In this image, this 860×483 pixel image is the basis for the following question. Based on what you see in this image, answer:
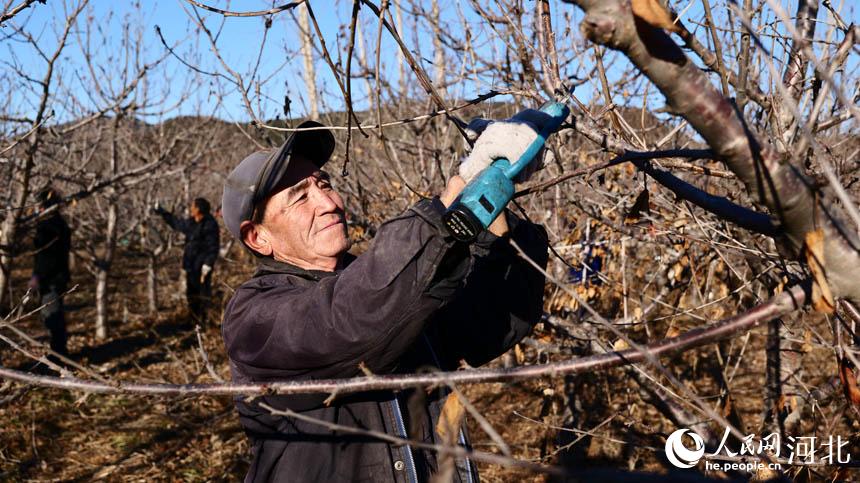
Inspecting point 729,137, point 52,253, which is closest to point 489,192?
point 729,137

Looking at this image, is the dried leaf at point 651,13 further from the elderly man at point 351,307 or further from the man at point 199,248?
the man at point 199,248

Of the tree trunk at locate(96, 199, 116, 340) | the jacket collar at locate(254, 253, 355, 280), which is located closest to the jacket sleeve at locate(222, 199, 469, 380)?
the jacket collar at locate(254, 253, 355, 280)

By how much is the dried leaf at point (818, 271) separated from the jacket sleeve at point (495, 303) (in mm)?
1115

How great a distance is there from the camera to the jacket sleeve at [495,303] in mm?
2076

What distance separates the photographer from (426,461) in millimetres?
1911

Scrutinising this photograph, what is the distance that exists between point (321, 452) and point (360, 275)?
70cm

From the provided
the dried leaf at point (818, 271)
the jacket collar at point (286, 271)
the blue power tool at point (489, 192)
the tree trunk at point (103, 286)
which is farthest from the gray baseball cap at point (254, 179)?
the tree trunk at point (103, 286)

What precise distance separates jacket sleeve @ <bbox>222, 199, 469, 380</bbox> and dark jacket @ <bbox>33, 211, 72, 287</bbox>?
22.8 feet

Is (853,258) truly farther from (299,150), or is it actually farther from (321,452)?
(299,150)

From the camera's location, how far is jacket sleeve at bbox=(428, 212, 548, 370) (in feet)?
6.81

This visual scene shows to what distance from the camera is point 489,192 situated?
1414mm

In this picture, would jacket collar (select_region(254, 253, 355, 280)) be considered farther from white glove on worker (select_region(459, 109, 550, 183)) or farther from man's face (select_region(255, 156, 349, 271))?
white glove on worker (select_region(459, 109, 550, 183))

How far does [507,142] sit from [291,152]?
0.85 metres

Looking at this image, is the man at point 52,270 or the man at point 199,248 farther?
the man at point 199,248
